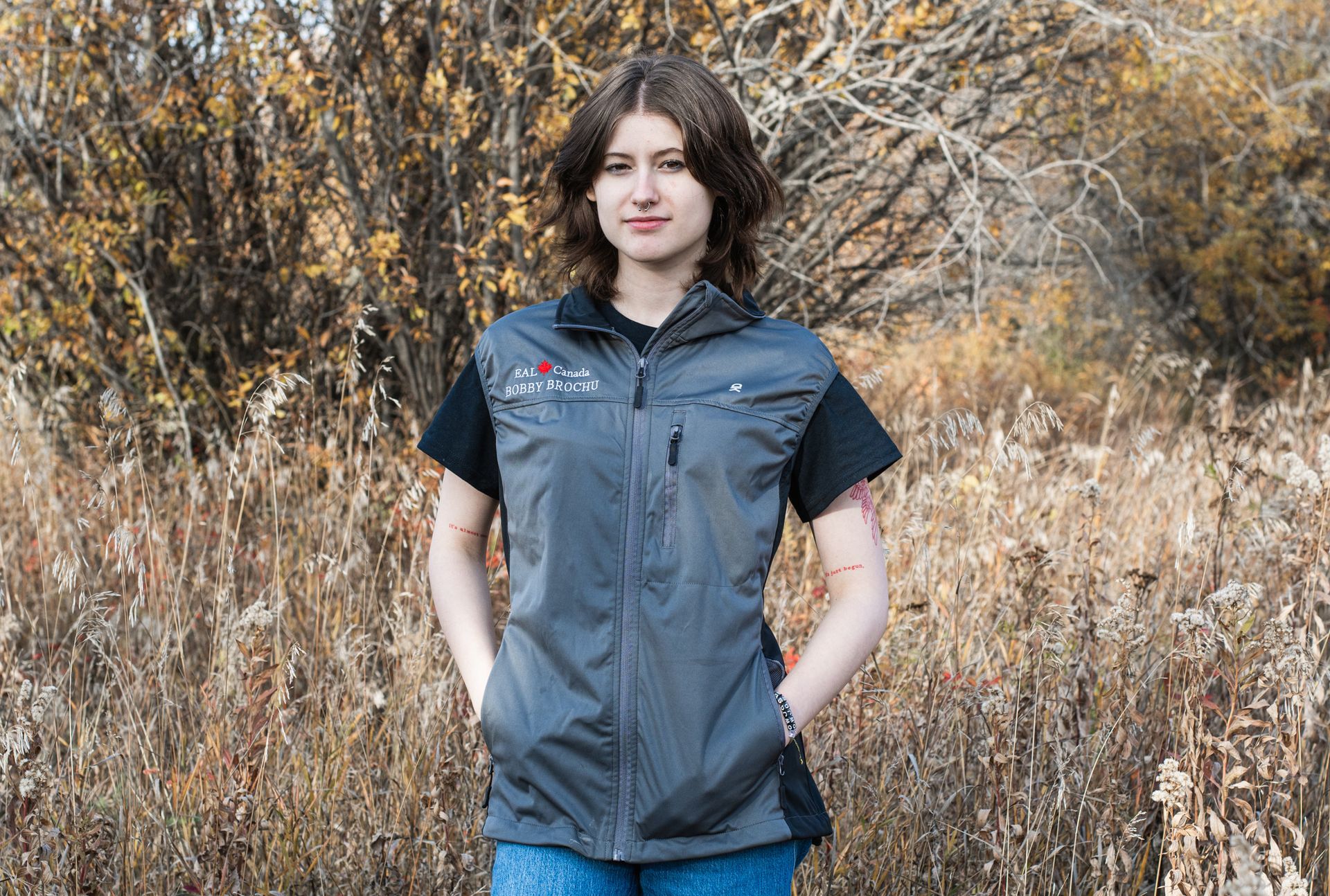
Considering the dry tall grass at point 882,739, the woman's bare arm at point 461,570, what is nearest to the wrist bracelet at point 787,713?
the woman's bare arm at point 461,570

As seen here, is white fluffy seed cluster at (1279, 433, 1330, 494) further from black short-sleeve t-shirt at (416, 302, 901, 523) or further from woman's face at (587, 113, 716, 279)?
woman's face at (587, 113, 716, 279)

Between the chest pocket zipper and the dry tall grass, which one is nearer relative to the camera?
the chest pocket zipper

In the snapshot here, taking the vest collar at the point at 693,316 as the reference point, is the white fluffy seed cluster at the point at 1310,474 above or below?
below

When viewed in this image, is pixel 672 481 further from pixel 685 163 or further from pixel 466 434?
pixel 685 163

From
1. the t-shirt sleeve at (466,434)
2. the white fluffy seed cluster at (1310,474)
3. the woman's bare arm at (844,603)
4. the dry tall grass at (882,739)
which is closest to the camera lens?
the woman's bare arm at (844,603)

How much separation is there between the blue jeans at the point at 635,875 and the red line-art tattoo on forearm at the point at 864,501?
453 mm

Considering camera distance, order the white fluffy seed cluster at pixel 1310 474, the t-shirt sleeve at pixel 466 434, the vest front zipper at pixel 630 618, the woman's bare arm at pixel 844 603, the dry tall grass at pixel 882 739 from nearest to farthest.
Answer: the vest front zipper at pixel 630 618
the woman's bare arm at pixel 844 603
the t-shirt sleeve at pixel 466 434
the dry tall grass at pixel 882 739
the white fluffy seed cluster at pixel 1310 474

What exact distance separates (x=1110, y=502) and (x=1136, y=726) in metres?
2.15

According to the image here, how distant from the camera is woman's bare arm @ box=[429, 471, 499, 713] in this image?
1676 millimetres

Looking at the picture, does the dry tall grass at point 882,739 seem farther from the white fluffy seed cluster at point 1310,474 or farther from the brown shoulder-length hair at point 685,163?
the brown shoulder-length hair at point 685,163

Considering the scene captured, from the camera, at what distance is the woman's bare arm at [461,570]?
168 centimetres

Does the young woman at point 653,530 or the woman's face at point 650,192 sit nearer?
the young woman at point 653,530

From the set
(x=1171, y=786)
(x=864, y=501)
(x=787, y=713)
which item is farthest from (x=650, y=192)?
(x=1171, y=786)

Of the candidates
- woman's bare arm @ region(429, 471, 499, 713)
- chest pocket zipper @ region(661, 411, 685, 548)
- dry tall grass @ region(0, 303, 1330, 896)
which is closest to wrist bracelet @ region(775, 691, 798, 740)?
chest pocket zipper @ region(661, 411, 685, 548)
